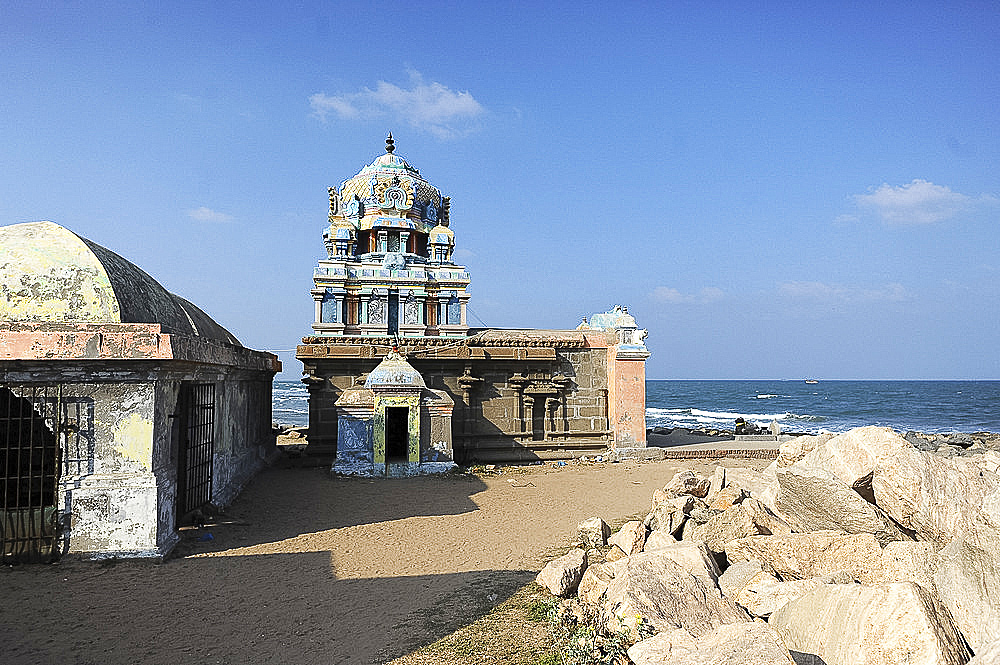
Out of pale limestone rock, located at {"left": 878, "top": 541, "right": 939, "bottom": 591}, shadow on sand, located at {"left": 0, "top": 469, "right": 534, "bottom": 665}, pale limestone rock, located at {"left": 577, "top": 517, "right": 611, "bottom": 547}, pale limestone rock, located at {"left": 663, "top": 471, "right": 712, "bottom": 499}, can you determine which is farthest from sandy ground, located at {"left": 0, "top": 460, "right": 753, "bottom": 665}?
pale limestone rock, located at {"left": 878, "top": 541, "right": 939, "bottom": 591}

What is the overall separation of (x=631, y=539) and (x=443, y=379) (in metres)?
10.9

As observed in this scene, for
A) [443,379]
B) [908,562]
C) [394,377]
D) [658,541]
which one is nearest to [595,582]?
[658,541]

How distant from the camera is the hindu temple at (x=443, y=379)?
14.4 m

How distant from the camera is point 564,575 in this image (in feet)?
19.9

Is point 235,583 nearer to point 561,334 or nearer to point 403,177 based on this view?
point 561,334

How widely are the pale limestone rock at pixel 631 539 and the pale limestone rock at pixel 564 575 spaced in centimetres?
60

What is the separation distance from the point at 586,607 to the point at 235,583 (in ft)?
12.2

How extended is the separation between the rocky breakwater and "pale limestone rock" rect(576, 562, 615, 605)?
0.01 m

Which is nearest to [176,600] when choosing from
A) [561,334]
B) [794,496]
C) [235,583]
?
[235,583]

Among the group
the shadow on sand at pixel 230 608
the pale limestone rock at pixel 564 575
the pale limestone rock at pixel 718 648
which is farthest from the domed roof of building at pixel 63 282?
the pale limestone rock at pixel 718 648

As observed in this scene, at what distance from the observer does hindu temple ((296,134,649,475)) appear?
14422mm

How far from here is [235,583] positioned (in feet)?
21.8

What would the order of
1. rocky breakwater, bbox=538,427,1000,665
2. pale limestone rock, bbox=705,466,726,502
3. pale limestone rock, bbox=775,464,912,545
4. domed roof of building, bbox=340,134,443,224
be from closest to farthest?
rocky breakwater, bbox=538,427,1000,665, pale limestone rock, bbox=775,464,912,545, pale limestone rock, bbox=705,466,726,502, domed roof of building, bbox=340,134,443,224

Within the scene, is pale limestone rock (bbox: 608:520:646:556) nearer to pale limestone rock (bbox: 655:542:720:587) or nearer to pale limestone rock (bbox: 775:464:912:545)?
pale limestone rock (bbox: 655:542:720:587)
